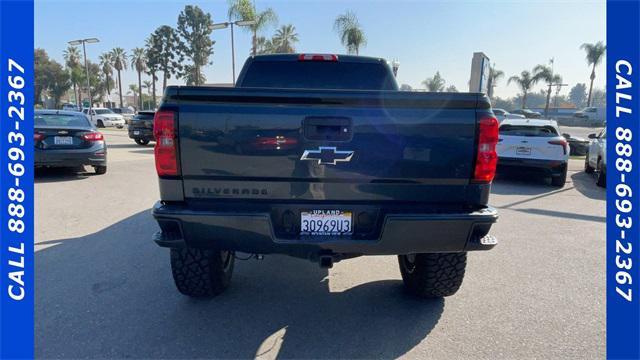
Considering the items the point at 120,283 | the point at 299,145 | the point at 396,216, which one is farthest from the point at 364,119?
the point at 120,283

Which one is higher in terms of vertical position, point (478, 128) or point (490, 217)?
point (478, 128)

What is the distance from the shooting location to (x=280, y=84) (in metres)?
4.19

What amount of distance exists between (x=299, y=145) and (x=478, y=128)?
1117mm

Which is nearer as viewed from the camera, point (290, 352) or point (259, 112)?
point (259, 112)

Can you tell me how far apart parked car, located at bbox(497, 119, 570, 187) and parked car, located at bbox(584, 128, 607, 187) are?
100 cm

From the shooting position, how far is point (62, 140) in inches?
335

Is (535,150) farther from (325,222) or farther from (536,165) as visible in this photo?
(325,222)

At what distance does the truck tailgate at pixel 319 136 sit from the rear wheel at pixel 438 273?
0.91m

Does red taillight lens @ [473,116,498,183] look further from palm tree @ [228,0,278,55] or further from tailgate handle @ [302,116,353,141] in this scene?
palm tree @ [228,0,278,55]

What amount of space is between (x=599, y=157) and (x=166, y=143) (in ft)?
36.2

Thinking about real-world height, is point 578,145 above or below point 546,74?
below

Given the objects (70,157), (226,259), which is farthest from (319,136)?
(70,157)

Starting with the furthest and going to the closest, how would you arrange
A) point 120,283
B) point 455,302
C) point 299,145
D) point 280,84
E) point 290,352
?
point 280,84
point 120,283
point 455,302
point 290,352
point 299,145

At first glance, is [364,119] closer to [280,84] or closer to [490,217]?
[490,217]
